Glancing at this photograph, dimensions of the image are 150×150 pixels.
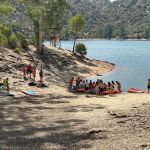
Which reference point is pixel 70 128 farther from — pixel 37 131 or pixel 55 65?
pixel 55 65

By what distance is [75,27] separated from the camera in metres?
87.9

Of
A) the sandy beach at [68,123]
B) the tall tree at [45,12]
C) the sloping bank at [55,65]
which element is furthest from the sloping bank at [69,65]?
the sandy beach at [68,123]

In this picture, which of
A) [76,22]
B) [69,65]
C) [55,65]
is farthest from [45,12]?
[76,22]

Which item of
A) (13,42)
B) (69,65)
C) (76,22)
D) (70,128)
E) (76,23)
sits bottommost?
(69,65)

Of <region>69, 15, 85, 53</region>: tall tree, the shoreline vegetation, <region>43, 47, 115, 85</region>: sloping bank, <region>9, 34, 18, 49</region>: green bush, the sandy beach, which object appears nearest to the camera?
the sandy beach

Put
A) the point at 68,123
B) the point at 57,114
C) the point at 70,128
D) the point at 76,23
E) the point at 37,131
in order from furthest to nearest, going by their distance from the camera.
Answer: the point at 76,23, the point at 57,114, the point at 68,123, the point at 70,128, the point at 37,131

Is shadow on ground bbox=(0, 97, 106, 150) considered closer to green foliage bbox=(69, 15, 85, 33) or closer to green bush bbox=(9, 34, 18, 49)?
green bush bbox=(9, 34, 18, 49)

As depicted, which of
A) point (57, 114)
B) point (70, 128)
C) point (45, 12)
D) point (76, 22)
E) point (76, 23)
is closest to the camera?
point (70, 128)

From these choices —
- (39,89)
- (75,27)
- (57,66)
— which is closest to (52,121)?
(39,89)

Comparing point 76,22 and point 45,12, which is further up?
point 45,12

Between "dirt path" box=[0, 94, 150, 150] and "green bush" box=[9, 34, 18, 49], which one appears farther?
"green bush" box=[9, 34, 18, 49]

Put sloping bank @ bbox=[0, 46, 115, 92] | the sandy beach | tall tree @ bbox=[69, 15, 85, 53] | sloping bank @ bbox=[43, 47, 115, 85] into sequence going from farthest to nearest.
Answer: tall tree @ bbox=[69, 15, 85, 53] → sloping bank @ bbox=[43, 47, 115, 85] → sloping bank @ bbox=[0, 46, 115, 92] → the sandy beach

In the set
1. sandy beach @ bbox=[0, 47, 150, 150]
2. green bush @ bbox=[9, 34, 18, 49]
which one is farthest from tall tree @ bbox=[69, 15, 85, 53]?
sandy beach @ bbox=[0, 47, 150, 150]

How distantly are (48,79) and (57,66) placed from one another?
12590mm
